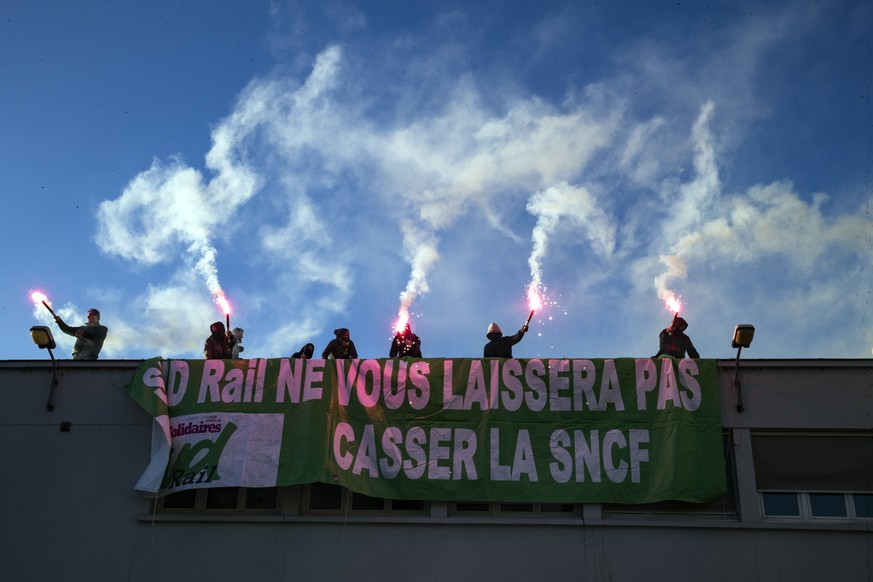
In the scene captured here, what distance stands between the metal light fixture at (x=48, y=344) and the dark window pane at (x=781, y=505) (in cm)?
1143

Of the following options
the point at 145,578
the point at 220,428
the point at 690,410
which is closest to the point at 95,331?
the point at 220,428

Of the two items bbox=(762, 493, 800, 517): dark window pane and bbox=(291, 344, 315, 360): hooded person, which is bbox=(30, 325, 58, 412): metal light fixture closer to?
bbox=(291, 344, 315, 360): hooded person

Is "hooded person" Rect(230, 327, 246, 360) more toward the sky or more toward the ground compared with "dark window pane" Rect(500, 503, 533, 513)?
more toward the sky

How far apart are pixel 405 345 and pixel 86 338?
5.80 m

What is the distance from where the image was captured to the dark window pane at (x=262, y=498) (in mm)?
13102

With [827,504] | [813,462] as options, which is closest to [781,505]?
[827,504]

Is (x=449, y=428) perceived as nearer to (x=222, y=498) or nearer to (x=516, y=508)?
(x=516, y=508)

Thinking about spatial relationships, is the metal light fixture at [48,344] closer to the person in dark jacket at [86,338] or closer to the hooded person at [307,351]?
the person in dark jacket at [86,338]

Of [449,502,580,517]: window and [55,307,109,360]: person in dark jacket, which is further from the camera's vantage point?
[55,307,109,360]: person in dark jacket

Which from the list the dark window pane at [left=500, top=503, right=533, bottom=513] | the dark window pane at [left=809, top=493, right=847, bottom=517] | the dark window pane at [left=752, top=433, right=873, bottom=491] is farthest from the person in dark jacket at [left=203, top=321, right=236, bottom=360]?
the dark window pane at [left=809, top=493, right=847, bottom=517]

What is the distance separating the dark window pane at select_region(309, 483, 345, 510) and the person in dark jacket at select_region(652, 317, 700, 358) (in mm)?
5616

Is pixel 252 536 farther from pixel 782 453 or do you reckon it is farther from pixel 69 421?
pixel 782 453

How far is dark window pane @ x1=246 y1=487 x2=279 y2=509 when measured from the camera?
43.0 ft

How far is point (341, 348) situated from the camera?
14227 mm
